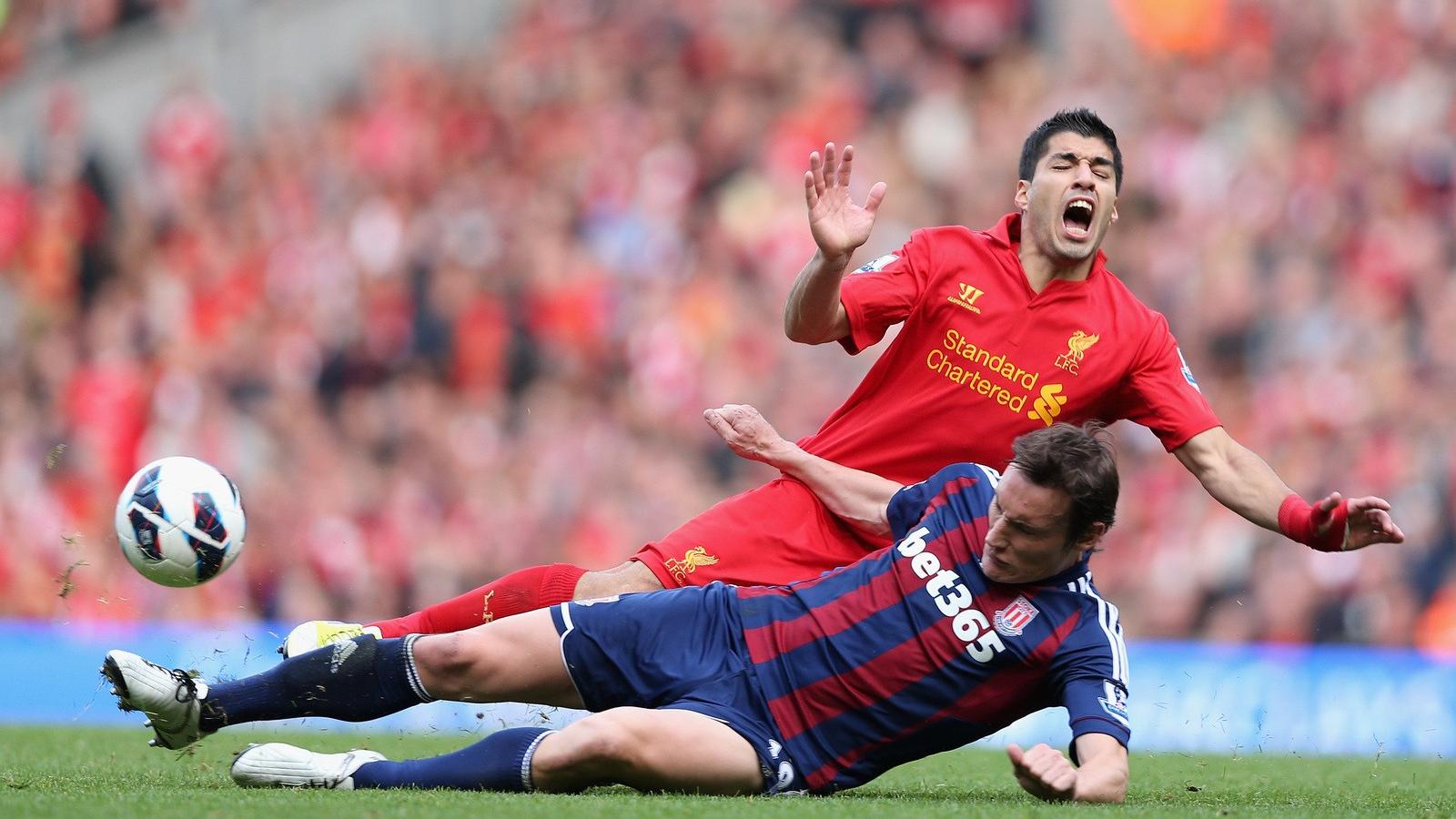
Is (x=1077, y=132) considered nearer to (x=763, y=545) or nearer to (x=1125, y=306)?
(x=1125, y=306)

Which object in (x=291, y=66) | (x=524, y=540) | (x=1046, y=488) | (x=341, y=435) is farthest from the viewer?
(x=291, y=66)

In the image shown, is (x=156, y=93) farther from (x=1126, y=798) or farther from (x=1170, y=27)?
(x=1126, y=798)

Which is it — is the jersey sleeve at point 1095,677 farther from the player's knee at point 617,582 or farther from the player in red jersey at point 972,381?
the player's knee at point 617,582

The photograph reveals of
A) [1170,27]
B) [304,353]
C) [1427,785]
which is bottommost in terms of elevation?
[1427,785]

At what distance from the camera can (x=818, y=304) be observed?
6.00 m

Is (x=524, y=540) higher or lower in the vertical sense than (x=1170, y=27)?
lower

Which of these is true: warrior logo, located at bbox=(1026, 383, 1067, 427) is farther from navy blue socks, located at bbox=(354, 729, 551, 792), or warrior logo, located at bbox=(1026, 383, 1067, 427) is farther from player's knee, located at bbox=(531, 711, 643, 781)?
navy blue socks, located at bbox=(354, 729, 551, 792)

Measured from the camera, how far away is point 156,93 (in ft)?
59.5

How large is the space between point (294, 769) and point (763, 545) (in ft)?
6.12

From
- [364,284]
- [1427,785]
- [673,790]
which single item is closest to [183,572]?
[673,790]

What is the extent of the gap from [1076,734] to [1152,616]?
659cm

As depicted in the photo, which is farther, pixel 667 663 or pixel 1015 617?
pixel 667 663

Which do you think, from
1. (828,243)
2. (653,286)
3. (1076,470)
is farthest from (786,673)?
(653,286)

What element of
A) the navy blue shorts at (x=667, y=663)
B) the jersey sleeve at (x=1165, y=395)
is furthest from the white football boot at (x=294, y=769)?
the jersey sleeve at (x=1165, y=395)
